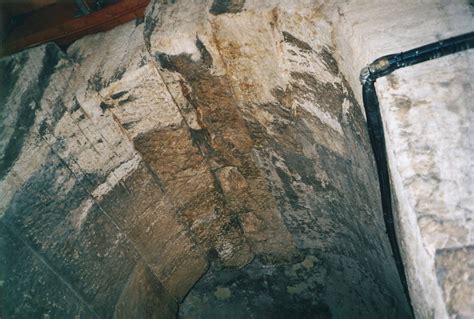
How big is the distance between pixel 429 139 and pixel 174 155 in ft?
5.08

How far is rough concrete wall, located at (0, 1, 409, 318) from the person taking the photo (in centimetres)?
170

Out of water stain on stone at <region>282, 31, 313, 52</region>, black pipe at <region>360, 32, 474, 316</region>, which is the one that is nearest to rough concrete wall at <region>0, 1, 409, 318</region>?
water stain on stone at <region>282, 31, 313, 52</region>

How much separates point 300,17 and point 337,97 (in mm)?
357

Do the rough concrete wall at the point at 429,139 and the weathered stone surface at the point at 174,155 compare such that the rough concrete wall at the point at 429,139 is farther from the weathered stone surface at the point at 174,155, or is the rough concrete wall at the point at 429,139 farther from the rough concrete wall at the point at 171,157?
the rough concrete wall at the point at 171,157

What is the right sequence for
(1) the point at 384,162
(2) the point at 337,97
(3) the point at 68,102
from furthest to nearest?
1. (3) the point at 68,102
2. (2) the point at 337,97
3. (1) the point at 384,162

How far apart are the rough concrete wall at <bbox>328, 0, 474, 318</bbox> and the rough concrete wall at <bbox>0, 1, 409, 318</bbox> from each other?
0.79 feet

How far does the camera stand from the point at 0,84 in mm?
1917

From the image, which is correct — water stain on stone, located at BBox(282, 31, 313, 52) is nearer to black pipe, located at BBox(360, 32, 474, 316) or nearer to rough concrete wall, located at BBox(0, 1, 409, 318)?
rough concrete wall, located at BBox(0, 1, 409, 318)

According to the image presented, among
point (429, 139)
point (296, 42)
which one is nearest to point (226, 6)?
point (296, 42)

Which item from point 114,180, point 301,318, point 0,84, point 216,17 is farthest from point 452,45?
point 301,318

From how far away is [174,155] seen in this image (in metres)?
2.31

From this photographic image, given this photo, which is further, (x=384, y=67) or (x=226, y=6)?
(x=226, y=6)

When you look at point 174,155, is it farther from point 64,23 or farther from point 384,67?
point 384,67

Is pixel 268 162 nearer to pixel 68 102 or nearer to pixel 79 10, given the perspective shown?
pixel 68 102
